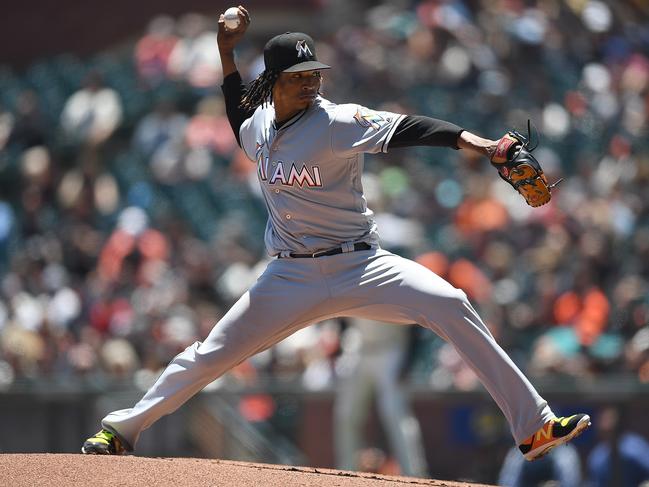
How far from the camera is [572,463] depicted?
7.65 m

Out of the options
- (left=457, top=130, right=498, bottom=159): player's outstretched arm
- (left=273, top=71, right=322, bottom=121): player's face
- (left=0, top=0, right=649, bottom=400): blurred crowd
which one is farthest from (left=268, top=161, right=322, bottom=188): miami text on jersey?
(left=0, top=0, right=649, bottom=400): blurred crowd

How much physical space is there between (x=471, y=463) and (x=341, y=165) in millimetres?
4001

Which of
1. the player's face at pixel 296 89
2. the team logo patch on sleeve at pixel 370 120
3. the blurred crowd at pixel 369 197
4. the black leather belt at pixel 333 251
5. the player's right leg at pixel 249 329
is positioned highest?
the player's face at pixel 296 89

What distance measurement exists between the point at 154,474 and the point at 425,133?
161 centimetres

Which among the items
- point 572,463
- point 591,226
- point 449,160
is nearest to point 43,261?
point 449,160

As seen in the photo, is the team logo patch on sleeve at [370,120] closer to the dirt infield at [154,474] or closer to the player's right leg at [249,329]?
the player's right leg at [249,329]

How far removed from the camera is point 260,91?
4895mm

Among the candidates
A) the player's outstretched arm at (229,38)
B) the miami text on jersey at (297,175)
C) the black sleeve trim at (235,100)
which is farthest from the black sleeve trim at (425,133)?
the player's outstretched arm at (229,38)

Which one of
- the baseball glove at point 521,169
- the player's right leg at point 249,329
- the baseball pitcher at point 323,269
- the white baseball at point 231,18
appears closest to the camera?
the baseball glove at point 521,169

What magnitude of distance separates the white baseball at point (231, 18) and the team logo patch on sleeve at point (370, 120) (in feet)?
2.81

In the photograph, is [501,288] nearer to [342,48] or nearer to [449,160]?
[449,160]

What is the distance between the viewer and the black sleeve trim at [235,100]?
518 cm

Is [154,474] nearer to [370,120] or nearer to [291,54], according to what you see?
[370,120]

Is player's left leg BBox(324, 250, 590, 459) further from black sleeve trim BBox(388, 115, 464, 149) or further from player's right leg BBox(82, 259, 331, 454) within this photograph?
black sleeve trim BBox(388, 115, 464, 149)
